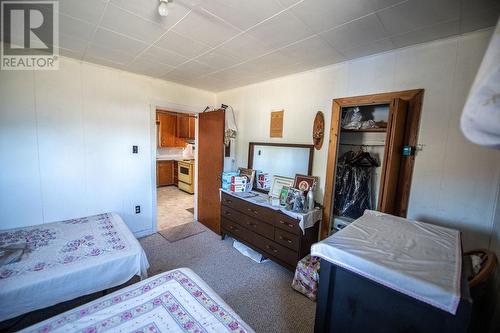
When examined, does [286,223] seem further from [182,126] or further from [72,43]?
[182,126]

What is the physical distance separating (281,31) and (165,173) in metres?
5.49

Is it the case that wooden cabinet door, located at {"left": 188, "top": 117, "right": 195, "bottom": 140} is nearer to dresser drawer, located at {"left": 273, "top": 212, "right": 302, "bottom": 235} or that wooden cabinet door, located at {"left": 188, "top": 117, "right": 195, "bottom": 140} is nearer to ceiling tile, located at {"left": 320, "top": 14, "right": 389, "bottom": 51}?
dresser drawer, located at {"left": 273, "top": 212, "right": 302, "bottom": 235}

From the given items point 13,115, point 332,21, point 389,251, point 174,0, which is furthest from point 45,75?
point 389,251

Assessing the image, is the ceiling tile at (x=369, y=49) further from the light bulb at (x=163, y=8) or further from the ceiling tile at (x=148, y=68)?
the ceiling tile at (x=148, y=68)

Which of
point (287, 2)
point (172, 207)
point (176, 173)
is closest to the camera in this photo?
point (287, 2)

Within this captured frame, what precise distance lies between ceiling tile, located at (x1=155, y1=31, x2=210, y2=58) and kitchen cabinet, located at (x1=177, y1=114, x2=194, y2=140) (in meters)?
3.93

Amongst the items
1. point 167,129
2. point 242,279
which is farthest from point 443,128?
point 167,129

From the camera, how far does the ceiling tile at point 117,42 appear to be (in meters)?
1.84

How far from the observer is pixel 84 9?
149cm

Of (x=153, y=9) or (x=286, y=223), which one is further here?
(x=286, y=223)

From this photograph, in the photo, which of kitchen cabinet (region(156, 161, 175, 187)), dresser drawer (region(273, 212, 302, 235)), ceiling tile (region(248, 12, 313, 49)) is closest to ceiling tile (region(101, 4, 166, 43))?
ceiling tile (region(248, 12, 313, 49))

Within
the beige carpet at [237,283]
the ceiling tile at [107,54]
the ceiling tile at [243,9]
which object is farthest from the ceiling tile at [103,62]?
the beige carpet at [237,283]

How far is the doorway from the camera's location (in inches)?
211

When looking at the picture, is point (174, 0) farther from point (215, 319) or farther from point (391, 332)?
point (391, 332)
